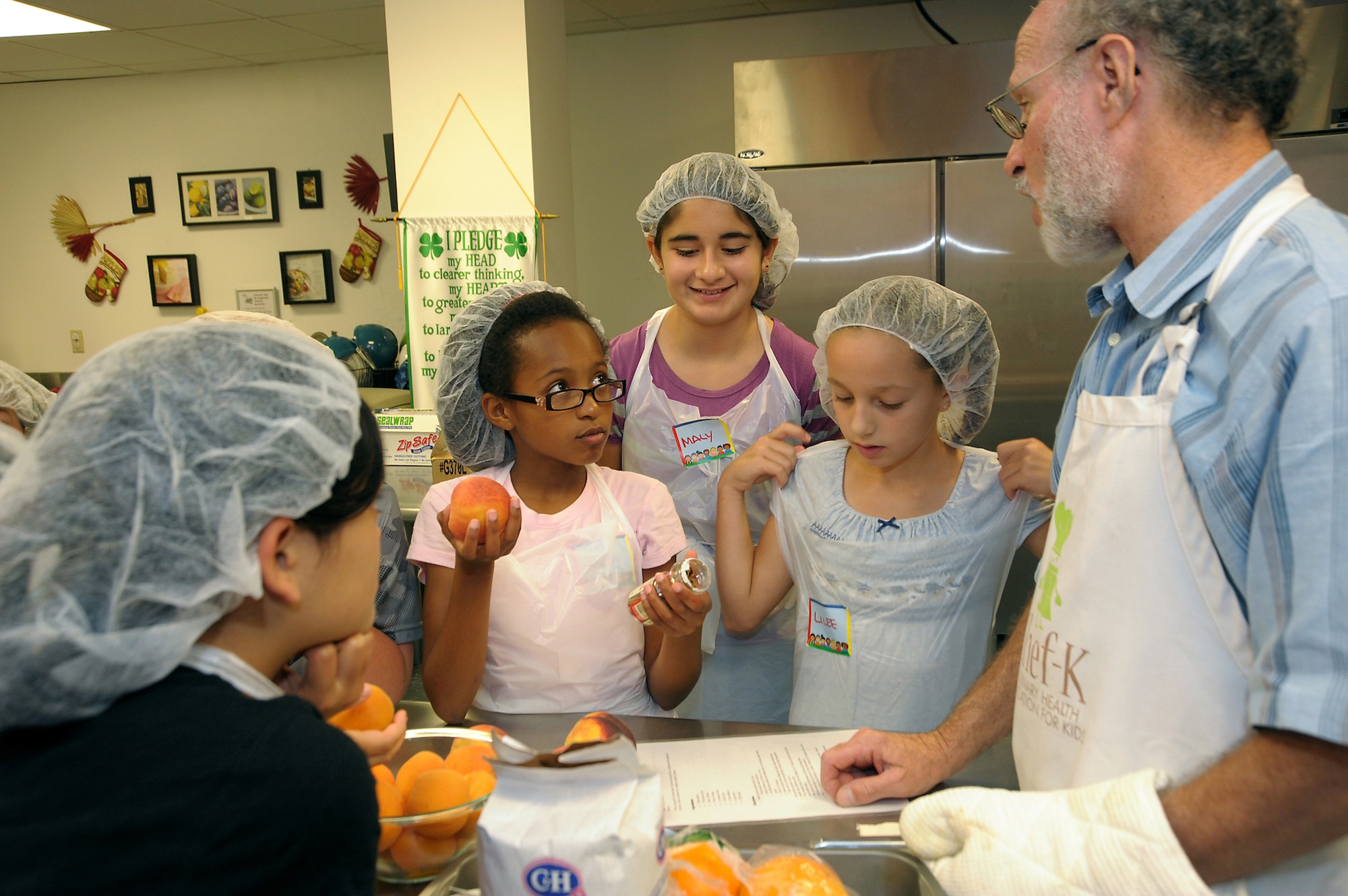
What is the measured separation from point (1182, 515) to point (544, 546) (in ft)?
3.33

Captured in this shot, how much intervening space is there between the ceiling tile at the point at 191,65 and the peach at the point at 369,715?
16.1 feet

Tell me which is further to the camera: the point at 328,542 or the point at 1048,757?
the point at 1048,757

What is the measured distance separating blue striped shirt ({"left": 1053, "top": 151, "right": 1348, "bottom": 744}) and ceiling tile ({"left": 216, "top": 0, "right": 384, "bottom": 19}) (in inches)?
155

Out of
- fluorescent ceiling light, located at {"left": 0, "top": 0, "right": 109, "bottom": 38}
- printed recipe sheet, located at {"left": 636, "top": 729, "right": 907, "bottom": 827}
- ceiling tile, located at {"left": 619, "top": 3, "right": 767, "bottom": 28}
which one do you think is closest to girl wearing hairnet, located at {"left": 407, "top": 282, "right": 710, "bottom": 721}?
printed recipe sheet, located at {"left": 636, "top": 729, "right": 907, "bottom": 827}

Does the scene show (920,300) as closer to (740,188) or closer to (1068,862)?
(740,188)

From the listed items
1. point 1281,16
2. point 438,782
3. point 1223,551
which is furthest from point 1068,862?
point 1281,16

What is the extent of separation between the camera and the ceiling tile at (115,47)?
4.28 metres

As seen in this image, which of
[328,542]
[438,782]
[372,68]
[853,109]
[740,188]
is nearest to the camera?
[328,542]

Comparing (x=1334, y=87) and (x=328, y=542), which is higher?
(x=1334, y=87)

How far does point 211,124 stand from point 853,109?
153 inches

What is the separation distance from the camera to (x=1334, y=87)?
3.13 m

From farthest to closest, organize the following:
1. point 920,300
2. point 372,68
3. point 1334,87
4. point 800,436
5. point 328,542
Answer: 1. point 372,68
2. point 1334,87
3. point 800,436
4. point 920,300
5. point 328,542

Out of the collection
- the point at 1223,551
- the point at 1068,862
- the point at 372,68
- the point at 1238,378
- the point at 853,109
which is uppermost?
the point at 372,68

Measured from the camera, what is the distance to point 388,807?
948 mm
